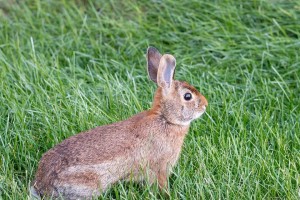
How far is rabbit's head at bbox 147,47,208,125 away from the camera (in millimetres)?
5504

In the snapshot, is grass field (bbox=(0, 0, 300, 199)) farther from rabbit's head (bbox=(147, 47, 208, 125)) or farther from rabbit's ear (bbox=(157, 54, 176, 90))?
rabbit's ear (bbox=(157, 54, 176, 90))

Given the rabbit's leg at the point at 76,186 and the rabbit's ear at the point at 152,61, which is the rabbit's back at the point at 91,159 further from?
the rabbit's ear at the point at 152,61

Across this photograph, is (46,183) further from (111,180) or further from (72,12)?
(72,12)

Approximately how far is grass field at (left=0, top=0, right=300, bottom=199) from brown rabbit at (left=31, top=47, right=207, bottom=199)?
0.13 meters

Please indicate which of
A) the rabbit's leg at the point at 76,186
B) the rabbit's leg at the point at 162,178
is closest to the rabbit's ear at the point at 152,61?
the rabbit's leg at the point at 162,178

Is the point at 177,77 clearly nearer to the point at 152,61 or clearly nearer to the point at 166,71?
the point at 152,61

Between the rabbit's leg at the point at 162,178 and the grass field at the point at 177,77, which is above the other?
the grass field at the point at 177,77

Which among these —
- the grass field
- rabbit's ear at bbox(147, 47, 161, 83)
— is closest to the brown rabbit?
rabbit's ear at bbox(147, 47, 161, 83)

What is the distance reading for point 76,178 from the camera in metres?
5.06

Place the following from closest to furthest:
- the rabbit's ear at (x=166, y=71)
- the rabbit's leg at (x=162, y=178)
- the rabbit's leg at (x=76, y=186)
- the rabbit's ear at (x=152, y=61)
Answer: the rabbit's leg at (x=76, y=186)
the rabbit's leg at (x=162, y=178)
the rabbit's ear at (x=166, y=71)
the rabbit's ear at (x=152, y=61)

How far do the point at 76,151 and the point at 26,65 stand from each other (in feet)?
6.14

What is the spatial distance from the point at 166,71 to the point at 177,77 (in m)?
1.26

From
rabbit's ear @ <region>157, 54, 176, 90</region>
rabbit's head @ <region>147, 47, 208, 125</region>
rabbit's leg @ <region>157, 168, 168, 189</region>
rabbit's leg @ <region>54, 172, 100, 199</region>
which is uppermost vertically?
rabbit's ear @ <region>157, 54, 176, 90</region>

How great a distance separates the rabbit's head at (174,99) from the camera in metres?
5.50
